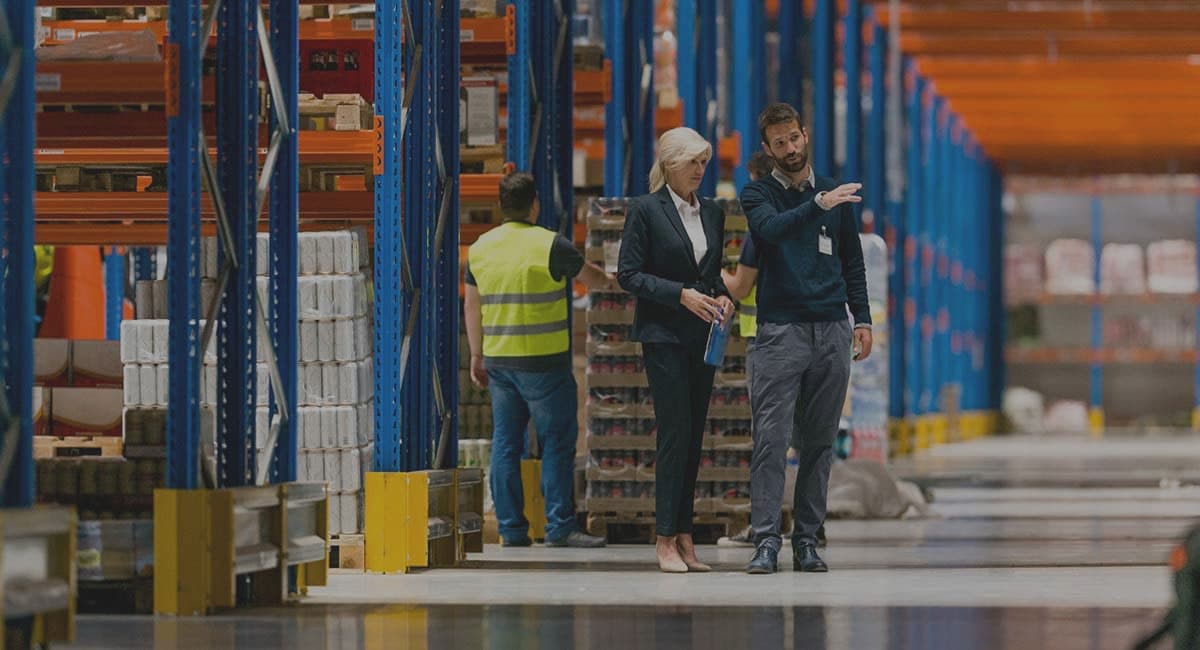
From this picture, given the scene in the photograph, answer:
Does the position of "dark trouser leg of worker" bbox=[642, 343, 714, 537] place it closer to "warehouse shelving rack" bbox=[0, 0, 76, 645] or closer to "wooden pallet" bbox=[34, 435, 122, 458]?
"wooden pallet" bbox=[34, 435, 122, 458]

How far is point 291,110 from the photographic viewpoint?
8062 mm

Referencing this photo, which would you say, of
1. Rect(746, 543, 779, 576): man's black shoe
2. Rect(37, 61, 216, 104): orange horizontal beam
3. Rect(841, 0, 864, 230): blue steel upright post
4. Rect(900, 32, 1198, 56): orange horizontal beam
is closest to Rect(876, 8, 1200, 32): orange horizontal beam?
Rect(841, 0, 864, 230): blue steel upright post

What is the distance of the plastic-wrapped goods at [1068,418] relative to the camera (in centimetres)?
4075

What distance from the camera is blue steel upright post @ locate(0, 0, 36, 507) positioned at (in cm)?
587

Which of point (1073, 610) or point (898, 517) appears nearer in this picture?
point (1073, 610)

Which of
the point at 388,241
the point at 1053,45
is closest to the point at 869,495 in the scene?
the point at 388,241

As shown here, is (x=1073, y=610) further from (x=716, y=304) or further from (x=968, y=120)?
(x=968, y=120)

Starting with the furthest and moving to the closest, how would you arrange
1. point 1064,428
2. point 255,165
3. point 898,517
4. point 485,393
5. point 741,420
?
1. point 1064,428
2. point 898,517
3. point 485,393
4. point 741,420
5. point 255,165

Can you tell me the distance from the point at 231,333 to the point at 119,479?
2.24 feet

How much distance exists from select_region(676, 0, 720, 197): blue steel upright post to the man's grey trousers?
7.98 meters

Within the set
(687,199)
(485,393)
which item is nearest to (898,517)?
(485,393)

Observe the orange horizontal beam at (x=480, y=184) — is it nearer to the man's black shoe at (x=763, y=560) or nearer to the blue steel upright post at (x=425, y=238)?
the blue steel upright post at (x=425, y=238)

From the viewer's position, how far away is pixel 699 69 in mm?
17922

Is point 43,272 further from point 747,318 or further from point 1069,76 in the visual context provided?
point 1069,76
